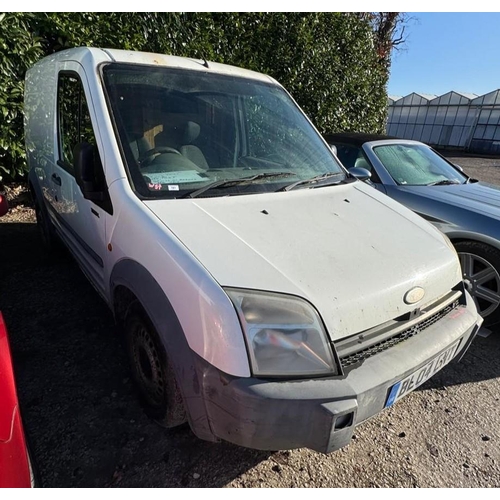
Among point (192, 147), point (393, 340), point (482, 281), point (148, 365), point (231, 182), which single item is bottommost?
point (482, 281)

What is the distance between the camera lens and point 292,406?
4.46 feet

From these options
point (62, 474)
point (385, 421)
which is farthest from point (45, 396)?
point (385, 421)

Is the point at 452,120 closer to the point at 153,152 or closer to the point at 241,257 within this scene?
the point at 153,152

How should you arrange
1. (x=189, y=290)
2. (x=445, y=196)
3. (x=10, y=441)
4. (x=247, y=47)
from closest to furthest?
(x=10, y=441)
(x=189, y=290)
(x=445, y=196)
(x=247, y=47)

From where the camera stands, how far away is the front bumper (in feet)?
4.43

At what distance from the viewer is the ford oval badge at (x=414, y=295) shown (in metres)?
1.69

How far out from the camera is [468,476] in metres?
1.87

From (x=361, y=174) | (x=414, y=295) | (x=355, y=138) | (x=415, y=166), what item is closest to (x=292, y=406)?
(x=414, y=295)

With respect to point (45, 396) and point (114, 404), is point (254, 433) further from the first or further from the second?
point (45, 396)

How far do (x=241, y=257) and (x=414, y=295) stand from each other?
2.79 ft

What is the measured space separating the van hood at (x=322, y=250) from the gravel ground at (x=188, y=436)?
33.5 inches

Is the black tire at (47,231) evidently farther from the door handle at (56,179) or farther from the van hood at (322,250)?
the van hood at (322,250)

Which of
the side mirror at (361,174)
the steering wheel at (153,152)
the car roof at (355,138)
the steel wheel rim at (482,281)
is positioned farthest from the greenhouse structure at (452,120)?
the steering wheel at (153,152)

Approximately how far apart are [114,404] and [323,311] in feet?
4.75
